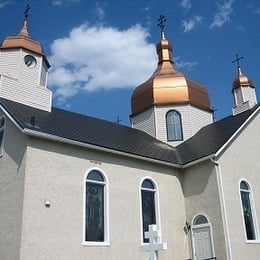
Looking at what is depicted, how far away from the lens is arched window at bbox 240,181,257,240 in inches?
663

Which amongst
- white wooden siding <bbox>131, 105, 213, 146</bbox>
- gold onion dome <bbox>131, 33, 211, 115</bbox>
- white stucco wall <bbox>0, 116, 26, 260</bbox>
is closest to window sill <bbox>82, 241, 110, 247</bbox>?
white stucco wall <bbox>0, 116, 26, 260</bbox>

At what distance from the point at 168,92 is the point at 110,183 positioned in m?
9.38

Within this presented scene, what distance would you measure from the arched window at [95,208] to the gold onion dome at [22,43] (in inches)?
305

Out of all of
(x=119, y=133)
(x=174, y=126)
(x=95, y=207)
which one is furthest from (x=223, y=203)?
(x=174, y=126)

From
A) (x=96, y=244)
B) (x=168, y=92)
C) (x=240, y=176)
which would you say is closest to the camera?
(x=96, y=244)

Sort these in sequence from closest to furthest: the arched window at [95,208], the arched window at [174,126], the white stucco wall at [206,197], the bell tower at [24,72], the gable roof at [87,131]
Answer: the arched window at [95,208]
the gable roof at [87,131]
the white stucco wall at [206,197]
the bell tower at [24,72]
the arched window at [174,126]

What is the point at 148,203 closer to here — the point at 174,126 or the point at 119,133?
the point at 119,133

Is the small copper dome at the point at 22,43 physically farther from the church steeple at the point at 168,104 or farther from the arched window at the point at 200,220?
the arched window at the point at 200,220

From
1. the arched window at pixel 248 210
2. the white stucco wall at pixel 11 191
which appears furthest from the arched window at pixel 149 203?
the white stucco wall at pixel 11 191

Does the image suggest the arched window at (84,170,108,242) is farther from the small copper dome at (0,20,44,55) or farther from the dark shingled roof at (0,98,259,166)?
the small copper dome at (0,20,44,55)

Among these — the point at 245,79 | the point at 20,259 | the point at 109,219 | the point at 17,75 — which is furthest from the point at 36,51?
the point at 245,79

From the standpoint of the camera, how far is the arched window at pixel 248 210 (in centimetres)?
1684

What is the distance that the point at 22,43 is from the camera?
19.2 m

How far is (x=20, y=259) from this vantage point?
12.2 metres
